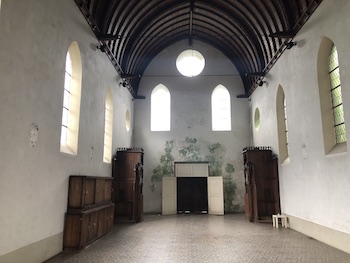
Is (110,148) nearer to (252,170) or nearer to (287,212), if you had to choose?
(252,170)

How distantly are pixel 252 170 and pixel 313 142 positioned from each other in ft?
11.7

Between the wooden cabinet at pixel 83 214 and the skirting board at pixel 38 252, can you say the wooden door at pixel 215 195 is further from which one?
the skirting board at pixel 38 252

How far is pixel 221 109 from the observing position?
14516mm

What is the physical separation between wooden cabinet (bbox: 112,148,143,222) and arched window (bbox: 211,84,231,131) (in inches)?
196

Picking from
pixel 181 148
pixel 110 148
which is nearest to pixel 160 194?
pixel 181 148

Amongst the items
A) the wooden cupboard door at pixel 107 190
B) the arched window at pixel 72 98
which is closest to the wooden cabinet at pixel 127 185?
the wooden cupboard door at pixel 107 190

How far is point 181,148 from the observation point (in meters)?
13.9

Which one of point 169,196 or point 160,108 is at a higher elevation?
point 160,108

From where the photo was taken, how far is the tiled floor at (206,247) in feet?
17.1

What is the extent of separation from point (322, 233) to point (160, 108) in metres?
9.48

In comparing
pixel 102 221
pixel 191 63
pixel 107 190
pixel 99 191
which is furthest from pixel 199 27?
pixel 102 221

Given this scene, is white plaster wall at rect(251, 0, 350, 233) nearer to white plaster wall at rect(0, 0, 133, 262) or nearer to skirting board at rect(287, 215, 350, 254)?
skirting board at rect(287, 215, 350, 254)

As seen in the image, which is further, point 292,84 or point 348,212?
point 292,84

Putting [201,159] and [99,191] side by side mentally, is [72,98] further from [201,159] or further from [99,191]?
[201,159]
